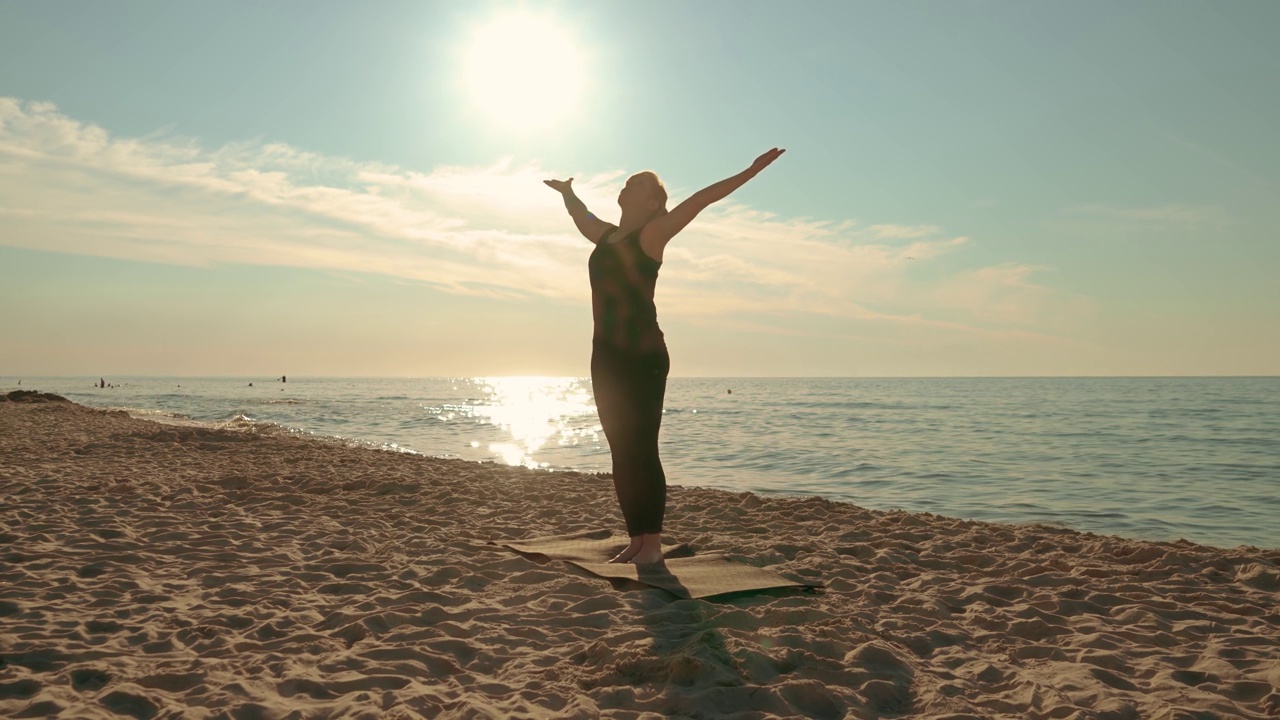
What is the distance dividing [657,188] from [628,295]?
30.1 inches

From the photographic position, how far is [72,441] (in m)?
13.7

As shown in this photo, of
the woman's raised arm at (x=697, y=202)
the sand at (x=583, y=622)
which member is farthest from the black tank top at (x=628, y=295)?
the sand at (x=583, y=622)

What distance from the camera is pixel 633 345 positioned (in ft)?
17.2

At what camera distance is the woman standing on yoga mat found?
17.1 feet

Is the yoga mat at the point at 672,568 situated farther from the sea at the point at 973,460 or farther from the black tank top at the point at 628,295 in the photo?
the sea at the point at 973,460

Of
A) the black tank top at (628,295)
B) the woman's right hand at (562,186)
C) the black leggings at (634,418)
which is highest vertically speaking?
the woman's right hand at (562,186)

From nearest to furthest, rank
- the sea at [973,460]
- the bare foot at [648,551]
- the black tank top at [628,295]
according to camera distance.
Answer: the black tank top at [628,295] → the bare foot at [648,551] → the sea at [973,460]

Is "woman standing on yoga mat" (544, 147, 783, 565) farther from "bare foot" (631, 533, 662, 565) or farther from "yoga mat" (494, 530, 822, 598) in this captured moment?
"yoga mat" (494, 530, 822, 598)

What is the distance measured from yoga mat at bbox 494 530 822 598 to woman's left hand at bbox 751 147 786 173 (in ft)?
8.45

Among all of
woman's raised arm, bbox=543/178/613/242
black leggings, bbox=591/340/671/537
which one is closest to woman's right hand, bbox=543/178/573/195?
woman's raised arm, bbox=543/178/613/242

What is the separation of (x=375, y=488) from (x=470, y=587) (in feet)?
15.6

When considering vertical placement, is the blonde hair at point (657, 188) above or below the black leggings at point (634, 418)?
above

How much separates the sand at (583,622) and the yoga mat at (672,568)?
139 mm

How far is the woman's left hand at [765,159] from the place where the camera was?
470cm
